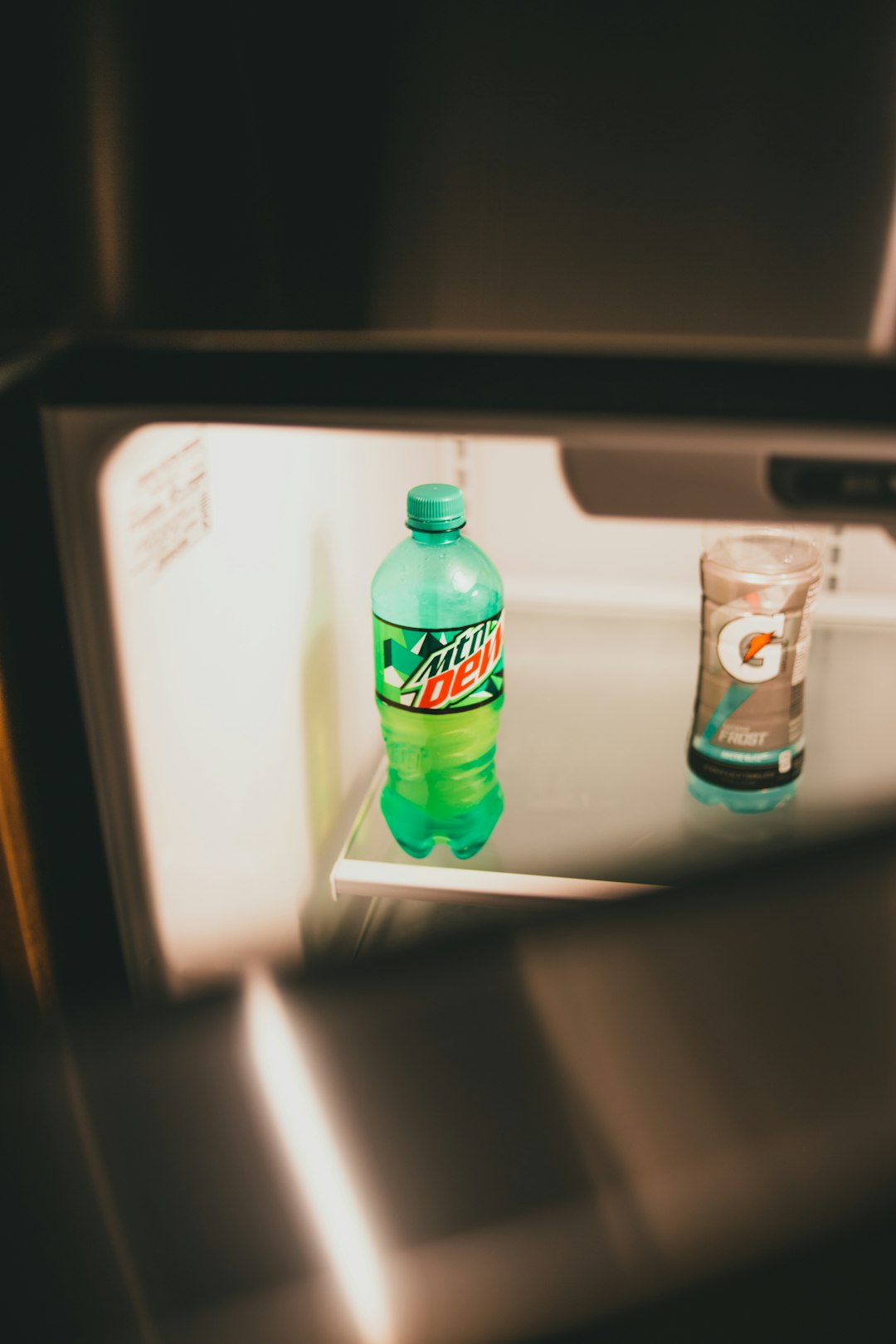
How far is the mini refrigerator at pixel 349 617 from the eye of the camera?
492mm

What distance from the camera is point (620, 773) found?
3.44 feet

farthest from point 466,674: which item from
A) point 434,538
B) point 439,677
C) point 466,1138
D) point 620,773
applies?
point 466,1138

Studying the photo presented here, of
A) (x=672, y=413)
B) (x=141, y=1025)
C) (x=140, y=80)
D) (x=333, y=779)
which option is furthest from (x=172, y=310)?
(x=333, y=779)

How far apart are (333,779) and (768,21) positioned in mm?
797

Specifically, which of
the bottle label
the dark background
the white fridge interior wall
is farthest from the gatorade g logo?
the dark background

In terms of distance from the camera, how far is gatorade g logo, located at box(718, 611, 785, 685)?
3.05ft

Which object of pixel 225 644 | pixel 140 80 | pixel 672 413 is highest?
pixel 140 80

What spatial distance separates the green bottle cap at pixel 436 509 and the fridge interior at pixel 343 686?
10 centimetres

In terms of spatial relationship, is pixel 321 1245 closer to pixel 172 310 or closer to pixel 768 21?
pixel 172 310

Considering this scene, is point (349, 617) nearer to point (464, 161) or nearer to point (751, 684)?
point (751, 684)

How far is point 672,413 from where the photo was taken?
48 centimetres

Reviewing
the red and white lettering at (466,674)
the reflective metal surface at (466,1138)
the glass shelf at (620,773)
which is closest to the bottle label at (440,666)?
the red and white lettering at (466,674)

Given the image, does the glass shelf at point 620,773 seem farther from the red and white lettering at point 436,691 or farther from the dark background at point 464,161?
the dark background at point 464,161

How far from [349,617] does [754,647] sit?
0.41 metres
